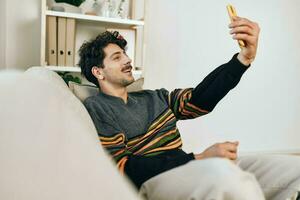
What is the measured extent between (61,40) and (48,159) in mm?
1721

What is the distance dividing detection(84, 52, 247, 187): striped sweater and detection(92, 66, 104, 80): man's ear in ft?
0.42

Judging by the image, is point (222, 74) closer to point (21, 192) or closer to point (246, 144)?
point (21, 192)

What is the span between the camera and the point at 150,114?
1.39 metres

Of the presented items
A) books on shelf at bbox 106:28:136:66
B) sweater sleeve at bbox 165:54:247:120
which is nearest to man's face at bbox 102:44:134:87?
sweater sleeve at bbox 165:54:247:120

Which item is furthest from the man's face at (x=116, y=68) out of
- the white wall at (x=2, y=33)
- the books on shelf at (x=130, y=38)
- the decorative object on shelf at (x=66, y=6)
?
the white wall at (x=2, y=33)

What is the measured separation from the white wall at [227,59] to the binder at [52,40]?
848 millimetres

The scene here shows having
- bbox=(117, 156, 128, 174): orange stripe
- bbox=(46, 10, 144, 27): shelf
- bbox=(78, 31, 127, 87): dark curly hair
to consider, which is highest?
bbox=(46, 10, 144, 27): shelf

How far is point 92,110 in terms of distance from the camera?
1.24 meters

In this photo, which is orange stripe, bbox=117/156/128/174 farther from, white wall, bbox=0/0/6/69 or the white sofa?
white wall, bbox=0/0/6/69

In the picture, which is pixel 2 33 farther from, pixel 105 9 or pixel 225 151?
pixel 225 151

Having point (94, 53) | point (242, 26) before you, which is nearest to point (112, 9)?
point (94, 53)

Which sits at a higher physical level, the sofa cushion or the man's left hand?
the man's left hand

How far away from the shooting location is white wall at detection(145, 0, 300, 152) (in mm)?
2771

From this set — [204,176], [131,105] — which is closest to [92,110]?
[131,105]
